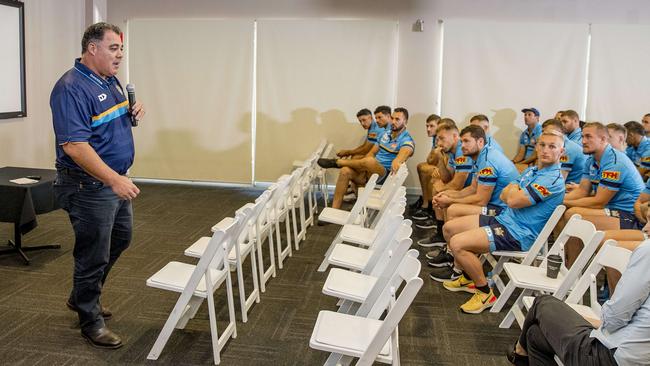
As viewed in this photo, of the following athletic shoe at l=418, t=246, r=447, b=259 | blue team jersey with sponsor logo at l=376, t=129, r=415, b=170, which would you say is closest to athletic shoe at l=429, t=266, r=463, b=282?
athletic shoe at l=418, t=246, r=447, b=259

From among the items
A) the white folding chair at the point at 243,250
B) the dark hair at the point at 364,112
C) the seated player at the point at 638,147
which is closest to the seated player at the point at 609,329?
the white folding chair at the point at 243,250

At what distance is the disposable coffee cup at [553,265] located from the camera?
3234 mm

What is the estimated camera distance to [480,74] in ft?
25.6

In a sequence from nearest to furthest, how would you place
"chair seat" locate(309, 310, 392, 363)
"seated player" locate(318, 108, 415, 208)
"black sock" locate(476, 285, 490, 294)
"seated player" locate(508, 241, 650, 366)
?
"seated player" locate(508, 241, 650, 366) → "chair seat" locate(309, 310, 392, 363) → "black sock" locate(476, 285, 490, 294) → "seated player" locate(318, 108, 415, 208)

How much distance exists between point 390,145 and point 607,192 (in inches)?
111

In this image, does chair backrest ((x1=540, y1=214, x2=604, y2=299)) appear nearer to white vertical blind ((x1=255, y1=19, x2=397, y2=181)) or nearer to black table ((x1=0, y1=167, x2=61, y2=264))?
black table ((x1=0, y1=167, x2=61, y2=264))

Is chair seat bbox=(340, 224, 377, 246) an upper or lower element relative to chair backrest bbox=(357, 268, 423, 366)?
lower

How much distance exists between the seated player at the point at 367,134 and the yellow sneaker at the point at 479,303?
3829 millimetres

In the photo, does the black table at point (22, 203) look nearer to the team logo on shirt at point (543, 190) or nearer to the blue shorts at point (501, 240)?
the blue shorts at point (501, 240)

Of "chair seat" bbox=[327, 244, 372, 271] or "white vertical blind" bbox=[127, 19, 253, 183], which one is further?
"white vertical blind" bbox=[127, 19, 253, 183]

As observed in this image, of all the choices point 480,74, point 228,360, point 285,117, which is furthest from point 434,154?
point 228,360

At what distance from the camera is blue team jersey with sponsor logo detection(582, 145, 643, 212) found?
4129mm

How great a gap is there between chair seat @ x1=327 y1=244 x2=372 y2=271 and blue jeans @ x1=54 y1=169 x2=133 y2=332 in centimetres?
122

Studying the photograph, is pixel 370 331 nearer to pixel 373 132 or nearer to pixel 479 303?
pixel 479 303
